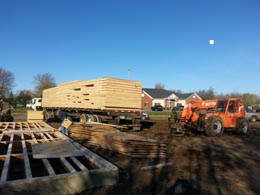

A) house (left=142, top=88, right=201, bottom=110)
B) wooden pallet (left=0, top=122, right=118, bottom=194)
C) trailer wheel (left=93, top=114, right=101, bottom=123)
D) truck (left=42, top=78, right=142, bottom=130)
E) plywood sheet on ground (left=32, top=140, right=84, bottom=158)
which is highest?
house (left=142, top=88, right=201, bottom=110)

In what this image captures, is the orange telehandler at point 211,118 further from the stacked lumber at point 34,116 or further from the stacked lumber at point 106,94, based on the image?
the stacked lumber at point 34,116

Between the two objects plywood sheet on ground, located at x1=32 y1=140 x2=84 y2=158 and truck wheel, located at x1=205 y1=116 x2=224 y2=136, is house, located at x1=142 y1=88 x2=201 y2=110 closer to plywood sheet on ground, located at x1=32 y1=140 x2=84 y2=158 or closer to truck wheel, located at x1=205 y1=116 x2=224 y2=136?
truck wheel, located at x1=205 y1=116 x2=224 y2=136

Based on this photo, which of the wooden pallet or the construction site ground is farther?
the construction site ground

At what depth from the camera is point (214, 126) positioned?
1456cm

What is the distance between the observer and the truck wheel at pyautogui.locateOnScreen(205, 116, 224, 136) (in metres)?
14.1

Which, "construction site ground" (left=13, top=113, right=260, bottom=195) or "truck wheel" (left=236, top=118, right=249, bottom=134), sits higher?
"truck wheel" (left=236, top=118, right=249, bottom=134)

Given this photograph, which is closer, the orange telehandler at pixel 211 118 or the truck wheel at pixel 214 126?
the truck wheel at pixel 214 126

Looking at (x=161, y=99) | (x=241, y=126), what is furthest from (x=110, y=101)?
(x=161, y=99)

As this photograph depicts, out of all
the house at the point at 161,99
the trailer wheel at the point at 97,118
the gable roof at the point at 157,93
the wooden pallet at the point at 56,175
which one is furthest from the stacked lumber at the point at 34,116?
the gable roof at the point at 157,93

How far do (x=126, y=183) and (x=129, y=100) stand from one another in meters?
9.88

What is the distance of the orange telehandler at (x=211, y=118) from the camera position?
14.5m

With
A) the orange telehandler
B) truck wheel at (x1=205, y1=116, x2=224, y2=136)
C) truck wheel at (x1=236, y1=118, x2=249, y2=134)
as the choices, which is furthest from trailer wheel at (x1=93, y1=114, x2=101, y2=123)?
truck wheel at (x1=236, y1=118, x2=249, y2=134)

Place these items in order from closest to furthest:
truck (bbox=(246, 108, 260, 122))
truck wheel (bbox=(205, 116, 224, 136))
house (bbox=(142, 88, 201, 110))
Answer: truck wheel (bbox=(205, 116, 224, 136))
truck (bbox=(246, 108, 260, 122))
house (bbox=(142, 88, 201, 110))

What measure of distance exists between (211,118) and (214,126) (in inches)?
27.5
